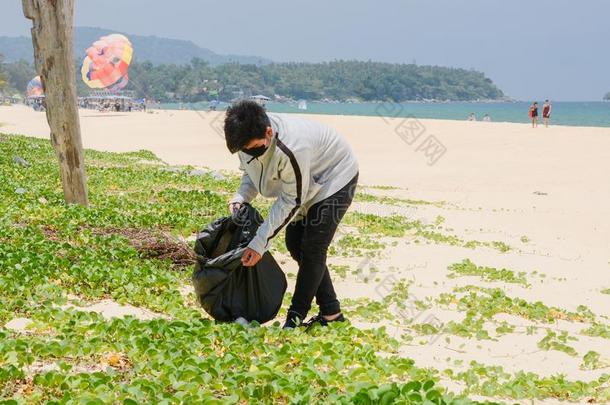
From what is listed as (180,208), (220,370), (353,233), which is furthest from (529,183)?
(220,370)

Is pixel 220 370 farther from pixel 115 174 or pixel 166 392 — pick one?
pixel 115 174

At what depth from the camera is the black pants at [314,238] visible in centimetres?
571

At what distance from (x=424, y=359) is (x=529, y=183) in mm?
18407

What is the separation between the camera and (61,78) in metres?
11.1

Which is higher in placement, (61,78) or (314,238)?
(61,78)

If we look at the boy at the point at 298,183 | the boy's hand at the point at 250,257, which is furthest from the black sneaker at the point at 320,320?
the boy's hand at the point at 250,257

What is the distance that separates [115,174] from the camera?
1742 centimetres

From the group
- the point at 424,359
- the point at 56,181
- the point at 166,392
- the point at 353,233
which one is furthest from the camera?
the point at 56,181

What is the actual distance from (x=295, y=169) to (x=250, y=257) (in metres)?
0.78

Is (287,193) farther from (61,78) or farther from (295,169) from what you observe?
(61,78)

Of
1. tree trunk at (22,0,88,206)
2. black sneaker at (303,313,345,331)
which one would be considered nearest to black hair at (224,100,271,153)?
black sneaker at (303,313,345,331)

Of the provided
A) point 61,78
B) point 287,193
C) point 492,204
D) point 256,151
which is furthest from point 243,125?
point 492,204

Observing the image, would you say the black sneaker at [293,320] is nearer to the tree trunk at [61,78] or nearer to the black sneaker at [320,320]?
the black sneaker at [320,320]

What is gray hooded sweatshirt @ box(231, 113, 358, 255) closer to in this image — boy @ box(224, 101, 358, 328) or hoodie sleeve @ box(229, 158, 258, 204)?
boy @ box(224, 101, 358, 328)
